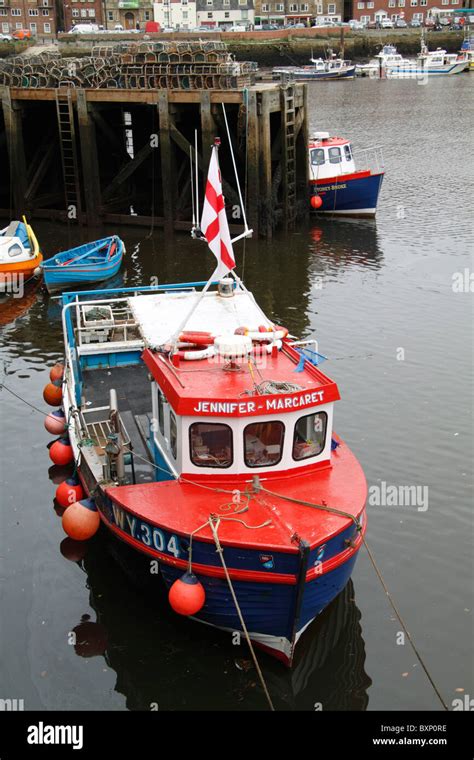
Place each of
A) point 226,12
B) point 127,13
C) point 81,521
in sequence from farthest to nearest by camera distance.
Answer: point 226,12 → point 127,13 → point 81,521

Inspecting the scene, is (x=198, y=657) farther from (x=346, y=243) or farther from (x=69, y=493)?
(x=346, y=243)

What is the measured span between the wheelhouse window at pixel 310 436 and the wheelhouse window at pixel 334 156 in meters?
23.8

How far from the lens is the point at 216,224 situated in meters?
11.6

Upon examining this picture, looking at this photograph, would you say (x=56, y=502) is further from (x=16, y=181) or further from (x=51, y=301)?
(x=16, y=181)

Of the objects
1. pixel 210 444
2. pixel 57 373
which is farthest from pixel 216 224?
pixel 57 373

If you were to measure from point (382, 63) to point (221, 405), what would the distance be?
9280cm

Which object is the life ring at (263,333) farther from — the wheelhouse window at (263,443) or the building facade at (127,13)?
the building facade at (127,13)

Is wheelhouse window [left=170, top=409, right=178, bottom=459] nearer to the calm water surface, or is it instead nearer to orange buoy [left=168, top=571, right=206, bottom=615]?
orange buoy [left=168, top=571, right=206, bottom=615]

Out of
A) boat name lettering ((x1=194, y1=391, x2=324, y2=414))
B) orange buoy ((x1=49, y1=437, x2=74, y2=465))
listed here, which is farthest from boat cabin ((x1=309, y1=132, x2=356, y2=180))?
boat name lettering ((x1=194, y1=391, x2=324, y2=414))

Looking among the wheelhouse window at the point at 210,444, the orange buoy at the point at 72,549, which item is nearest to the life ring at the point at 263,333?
the wheelhouse window at the point at 210,444

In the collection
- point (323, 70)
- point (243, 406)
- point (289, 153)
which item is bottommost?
point (243, 406)

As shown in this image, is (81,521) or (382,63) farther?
(382,63)

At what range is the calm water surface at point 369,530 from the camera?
1052 centimetres

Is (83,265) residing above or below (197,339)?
below
